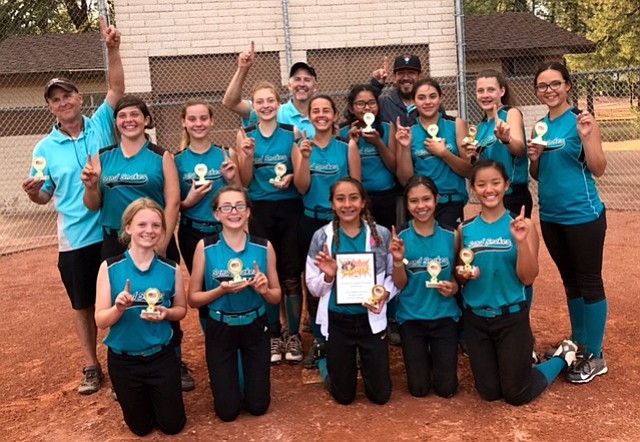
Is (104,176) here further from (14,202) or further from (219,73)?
(14,202)

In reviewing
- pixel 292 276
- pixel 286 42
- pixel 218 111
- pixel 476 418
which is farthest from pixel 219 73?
pixel 476 418

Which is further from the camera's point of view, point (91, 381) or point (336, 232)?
point (91, 381)

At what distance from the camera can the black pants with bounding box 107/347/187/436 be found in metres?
3.74

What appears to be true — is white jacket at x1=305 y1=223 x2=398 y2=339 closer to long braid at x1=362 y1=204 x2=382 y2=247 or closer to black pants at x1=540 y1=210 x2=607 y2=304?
long braid at x1=362 y1=204 x2=382 y2=247

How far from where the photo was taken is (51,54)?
15.6m

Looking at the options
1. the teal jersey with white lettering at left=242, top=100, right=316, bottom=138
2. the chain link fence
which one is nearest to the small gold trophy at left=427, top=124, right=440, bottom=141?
the teal jersey with white lettering at left=242, top=100, right=316, bottom=138

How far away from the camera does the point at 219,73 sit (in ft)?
37.8

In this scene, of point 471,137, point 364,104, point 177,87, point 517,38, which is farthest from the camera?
point 517,38

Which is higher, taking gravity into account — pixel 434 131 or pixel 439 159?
pixel 434 131

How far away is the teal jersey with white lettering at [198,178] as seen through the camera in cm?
435

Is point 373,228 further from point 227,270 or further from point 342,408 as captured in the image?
point 342,408

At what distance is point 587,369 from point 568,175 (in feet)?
4.55

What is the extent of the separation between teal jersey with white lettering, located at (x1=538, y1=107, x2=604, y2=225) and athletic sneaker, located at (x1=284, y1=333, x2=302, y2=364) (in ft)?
7.21

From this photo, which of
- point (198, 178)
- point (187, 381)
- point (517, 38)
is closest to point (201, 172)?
point (198, 178)
